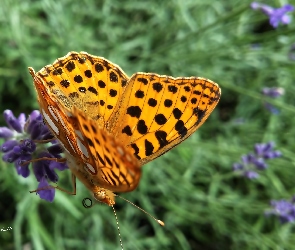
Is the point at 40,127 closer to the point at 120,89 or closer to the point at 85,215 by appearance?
the point at 120,89

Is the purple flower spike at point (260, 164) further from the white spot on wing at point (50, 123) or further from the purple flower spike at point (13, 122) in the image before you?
the white spot on wing at point (50, 123)

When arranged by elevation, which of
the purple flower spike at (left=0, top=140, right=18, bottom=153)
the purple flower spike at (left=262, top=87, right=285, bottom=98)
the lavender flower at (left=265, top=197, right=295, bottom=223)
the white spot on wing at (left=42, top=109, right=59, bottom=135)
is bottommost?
the lavender flower at (left=265, top=197, right=295, bottom=223)

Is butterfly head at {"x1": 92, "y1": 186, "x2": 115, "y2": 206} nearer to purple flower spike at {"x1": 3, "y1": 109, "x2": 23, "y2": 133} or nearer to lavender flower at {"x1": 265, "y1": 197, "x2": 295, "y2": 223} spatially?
purple flower spike at {"x1": 3, "y1": 109, "x2": 23, "y2": 133}

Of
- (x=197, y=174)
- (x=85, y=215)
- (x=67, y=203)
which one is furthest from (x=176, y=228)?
(x=67, y=203)

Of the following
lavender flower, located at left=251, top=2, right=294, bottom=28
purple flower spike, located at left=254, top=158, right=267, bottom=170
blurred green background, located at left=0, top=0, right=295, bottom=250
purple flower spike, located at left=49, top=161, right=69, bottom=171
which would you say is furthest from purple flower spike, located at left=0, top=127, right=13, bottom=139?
purple flower spike, located at left=254, top=158, right=267, bottom=170

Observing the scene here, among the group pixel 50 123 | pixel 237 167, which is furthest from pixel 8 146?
pixel 237 167

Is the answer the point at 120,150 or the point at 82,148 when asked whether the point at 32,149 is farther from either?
the point at 120,150
